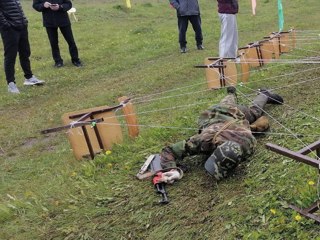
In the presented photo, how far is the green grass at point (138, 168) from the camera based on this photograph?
114 inches

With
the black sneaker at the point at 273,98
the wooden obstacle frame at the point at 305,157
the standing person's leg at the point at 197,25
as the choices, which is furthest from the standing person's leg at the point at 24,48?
the wooden obstacle frame at the point at 305,157

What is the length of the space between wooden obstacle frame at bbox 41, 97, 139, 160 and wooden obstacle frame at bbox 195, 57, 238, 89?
1.86 meters

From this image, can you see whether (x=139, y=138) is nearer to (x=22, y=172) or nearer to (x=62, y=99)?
(x=22, y=172)

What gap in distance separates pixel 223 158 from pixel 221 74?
2778 millimetres

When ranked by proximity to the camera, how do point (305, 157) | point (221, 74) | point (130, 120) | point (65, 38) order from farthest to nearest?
point (65, 38), point (221, 74), point (130, 120), point (305, 157)

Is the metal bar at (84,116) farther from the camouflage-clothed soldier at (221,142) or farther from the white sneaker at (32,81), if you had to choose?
the white sneaker at (32,81)

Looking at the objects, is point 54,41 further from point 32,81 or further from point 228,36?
point 228,36

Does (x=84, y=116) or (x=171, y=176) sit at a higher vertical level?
(x=84, y=116)

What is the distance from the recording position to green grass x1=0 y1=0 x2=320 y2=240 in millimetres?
2904

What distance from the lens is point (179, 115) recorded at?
490 cm

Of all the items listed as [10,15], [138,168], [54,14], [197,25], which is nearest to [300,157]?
[138,168]

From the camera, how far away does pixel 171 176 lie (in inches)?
134

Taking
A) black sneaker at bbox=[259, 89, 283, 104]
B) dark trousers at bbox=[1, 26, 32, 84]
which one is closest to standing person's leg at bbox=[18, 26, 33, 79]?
dark trousers at bbox=[1, 26, 32, 84]

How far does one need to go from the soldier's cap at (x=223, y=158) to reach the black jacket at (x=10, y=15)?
15.5ft
